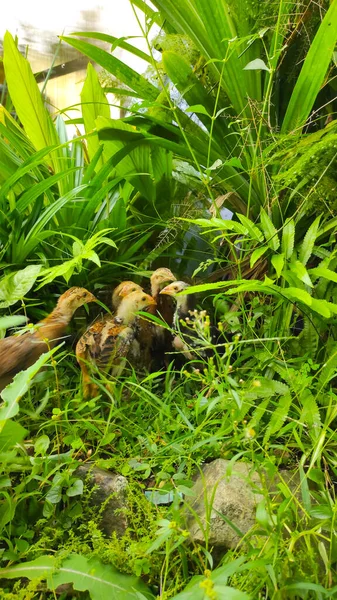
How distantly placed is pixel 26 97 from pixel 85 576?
1554mm

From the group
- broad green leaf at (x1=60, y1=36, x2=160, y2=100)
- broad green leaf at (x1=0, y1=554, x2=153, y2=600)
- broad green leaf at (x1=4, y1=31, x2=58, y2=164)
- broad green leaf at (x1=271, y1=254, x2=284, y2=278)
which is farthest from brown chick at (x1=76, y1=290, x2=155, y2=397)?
broad green leaf at (x1=4, y1=31, x2=58, y2=164)

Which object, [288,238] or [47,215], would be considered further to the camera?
[47,215]

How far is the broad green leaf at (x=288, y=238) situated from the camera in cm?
121

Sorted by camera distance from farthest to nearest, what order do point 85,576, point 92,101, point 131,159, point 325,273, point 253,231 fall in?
point 92,101 < point 131,159 < point 253,231 < point 325,273 < point 85,576

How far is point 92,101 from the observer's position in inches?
68.3

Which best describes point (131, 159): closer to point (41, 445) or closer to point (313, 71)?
point (313, 71)

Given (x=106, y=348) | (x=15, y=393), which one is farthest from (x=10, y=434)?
(x=106, y=348)

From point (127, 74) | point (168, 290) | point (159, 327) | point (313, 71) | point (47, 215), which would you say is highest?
point (127, 74)

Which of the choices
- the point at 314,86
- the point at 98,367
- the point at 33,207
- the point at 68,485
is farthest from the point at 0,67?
the point at 68,485

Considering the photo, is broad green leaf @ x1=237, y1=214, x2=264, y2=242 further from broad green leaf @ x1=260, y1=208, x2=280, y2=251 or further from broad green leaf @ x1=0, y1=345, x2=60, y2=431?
broad green leaf @ x1=0, y1=345, x2=60, y2=431

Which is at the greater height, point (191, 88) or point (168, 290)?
point (191, 88)

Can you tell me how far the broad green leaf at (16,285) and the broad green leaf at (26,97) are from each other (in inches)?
28.0

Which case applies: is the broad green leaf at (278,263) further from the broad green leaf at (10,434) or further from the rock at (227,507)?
the broad green leaf at (10,434)

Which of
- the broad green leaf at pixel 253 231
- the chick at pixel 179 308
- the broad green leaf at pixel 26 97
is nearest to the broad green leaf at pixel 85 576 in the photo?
the chick at pixel 179 308
